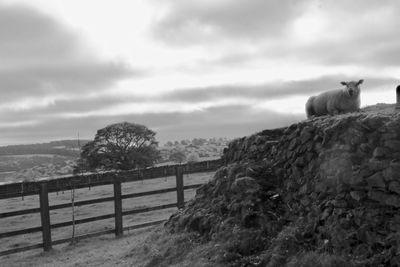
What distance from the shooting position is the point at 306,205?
8078mm

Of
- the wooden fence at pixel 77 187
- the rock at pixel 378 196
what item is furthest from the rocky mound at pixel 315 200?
the wooden fence at pixel 77 187

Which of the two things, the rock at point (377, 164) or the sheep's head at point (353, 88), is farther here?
the sheep's head at point (353, 88)

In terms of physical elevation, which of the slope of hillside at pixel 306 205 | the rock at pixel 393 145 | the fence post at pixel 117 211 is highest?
the rock at pixel 393 145

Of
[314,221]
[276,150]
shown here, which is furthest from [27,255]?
[314,221]

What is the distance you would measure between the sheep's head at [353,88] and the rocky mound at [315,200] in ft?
8.29

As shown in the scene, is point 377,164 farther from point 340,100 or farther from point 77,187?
point 77,187

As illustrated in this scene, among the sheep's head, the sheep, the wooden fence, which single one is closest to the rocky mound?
the sheep

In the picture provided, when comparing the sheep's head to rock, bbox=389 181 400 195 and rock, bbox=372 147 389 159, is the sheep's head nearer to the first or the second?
rock, bbox=372 147 389 159

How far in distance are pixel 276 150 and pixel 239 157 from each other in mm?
1671

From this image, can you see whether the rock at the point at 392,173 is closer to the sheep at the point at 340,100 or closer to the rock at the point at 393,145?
the rock at the point at 393,145

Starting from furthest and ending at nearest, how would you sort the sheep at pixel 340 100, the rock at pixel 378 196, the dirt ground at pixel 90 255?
the sheep at pixel 340 100 < the dirt ground at pixel 90 255 < the rock at pixel 378 196

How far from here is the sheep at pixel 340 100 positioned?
11.3 metres

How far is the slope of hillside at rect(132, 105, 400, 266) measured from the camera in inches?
262

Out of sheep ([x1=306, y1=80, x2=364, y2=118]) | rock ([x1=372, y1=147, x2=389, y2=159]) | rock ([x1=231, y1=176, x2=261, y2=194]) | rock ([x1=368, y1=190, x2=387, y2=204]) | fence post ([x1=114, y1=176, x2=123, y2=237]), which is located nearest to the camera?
rock ([x1=368, y1=190, x2=387, y2=204])
